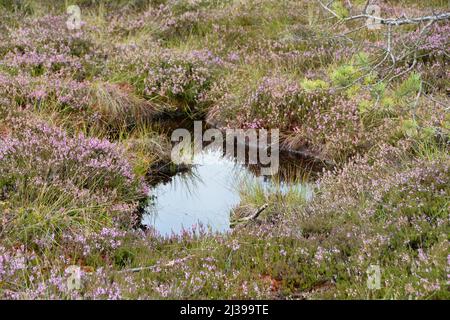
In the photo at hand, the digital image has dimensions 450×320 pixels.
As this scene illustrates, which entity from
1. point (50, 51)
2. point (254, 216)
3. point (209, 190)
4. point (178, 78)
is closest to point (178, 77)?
point (178, 78)

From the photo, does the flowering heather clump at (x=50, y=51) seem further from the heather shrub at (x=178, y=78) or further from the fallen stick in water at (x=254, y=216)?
the fallen stick in water at (x=254, y=216)

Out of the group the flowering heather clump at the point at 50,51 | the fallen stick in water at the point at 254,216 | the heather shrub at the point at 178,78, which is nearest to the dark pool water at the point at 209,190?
the fallen stick in water at the point at 254,216

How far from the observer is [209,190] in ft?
25.5

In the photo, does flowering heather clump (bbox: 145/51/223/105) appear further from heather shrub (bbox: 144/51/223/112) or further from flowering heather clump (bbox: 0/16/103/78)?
flowering heather clump (bbox: 0/16/103/78)

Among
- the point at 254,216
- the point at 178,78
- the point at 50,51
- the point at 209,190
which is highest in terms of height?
the point at 50,51

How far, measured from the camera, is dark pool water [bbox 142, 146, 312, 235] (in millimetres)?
6863

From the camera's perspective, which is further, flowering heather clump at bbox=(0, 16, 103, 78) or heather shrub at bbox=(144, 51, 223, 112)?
heather shrub at bbox=(144, 51, 223, 112)

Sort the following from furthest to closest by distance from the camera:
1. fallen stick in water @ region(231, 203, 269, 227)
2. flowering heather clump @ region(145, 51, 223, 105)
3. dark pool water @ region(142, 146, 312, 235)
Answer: flowering heather clump @ region(145, 51, 223, 105), dark pool water @ region(142, 146, 312, 235), fallen stick in water @ region(231, 203, 269, 227)

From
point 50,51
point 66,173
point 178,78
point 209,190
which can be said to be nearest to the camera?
point 66,173

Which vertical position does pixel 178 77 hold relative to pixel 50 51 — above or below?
below

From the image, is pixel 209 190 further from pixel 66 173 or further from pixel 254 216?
pixel 66 173

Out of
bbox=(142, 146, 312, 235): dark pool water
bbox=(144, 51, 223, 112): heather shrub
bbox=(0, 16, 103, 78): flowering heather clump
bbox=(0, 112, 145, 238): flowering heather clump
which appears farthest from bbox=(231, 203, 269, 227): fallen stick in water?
bbox=(0, 16, 103, 78): flowering heather clump

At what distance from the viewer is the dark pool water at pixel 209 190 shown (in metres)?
6.86

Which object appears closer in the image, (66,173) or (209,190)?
(66,173)
